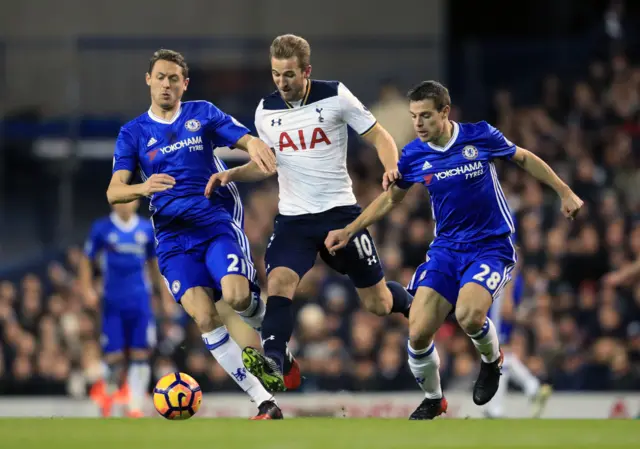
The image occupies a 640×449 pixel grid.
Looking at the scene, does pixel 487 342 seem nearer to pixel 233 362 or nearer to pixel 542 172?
pixel 542 172

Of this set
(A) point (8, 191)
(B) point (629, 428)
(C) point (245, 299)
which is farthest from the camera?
(A) point (8, 191)

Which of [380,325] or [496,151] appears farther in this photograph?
[380,325]

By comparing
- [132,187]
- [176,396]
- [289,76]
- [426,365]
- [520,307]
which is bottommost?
[520,307]

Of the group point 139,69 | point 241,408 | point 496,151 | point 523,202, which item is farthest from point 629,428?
point 139,69

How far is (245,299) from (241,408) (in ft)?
18.4

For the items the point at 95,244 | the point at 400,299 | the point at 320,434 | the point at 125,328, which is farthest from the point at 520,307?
the point at 320,434

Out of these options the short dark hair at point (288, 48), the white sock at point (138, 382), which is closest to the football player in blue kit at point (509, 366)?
the white sock at point (138, 382)

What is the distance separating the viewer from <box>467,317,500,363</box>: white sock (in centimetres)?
1000

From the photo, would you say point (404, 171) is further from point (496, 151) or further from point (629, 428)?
point (629, 428)

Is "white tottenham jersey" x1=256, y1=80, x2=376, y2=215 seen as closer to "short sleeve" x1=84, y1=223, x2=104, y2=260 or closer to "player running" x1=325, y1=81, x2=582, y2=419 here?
"player running" x1=325, y1=81, x2=582, y2=419

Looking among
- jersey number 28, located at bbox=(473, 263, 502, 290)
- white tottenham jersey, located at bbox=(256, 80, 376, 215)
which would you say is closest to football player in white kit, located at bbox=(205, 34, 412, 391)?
white tottenham jersey, located at bbox=(256, 80, 376, 215)

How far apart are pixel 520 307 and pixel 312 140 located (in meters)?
7.17

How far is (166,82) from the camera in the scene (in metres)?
Result: 10.1

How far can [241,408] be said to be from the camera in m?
15.3
